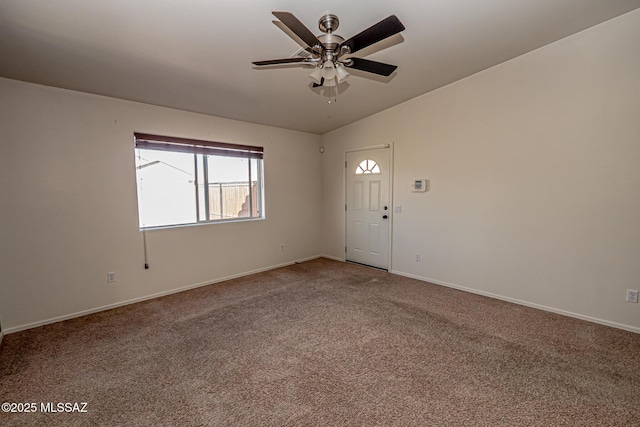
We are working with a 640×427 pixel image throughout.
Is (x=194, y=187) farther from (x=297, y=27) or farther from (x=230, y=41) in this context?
(x=297, y=27)

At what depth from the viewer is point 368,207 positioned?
16.6ft

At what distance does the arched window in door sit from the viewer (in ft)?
16.1

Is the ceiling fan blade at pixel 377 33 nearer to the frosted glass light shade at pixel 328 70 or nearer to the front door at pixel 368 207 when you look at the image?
the frosted glass light shade at pixel 328 70

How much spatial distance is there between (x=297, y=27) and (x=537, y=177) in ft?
10.3

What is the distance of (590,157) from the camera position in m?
2.94

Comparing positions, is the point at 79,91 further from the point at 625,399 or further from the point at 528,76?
the point at 625,399

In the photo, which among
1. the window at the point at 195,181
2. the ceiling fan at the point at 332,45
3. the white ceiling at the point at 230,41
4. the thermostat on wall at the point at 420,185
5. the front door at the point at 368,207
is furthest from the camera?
the front door at the point at 368,207

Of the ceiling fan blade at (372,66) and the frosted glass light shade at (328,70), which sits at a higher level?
the ceiling fan blade at (372,66)

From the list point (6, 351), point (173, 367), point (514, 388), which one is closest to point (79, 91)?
point (6, 351)

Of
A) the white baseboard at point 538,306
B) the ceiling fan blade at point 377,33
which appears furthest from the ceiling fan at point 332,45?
the white baseboard at point 538,306

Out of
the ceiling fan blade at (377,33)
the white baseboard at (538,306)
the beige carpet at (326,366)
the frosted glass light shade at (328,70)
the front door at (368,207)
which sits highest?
the ceiling fan blade at (377,33)

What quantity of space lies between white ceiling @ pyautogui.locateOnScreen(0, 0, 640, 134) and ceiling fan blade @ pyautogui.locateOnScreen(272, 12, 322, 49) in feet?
1.49

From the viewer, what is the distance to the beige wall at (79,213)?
112 inches

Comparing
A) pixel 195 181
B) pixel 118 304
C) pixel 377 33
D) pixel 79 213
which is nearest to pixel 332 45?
pixel 377 33
